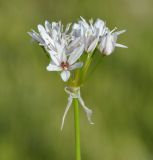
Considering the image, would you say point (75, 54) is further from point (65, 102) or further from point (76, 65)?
point (65, 102)

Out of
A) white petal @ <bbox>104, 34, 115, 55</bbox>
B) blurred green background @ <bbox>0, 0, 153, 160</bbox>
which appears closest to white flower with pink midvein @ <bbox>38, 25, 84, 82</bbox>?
white petal @ <bbox>104, 34, 115, 55</bbox>

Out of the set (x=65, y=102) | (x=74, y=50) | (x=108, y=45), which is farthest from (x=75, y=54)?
(x=65, y=102)

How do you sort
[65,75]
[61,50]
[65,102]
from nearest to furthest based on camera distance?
[65,75] → [61,50] → [65,102]

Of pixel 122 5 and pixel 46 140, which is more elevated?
pixel 122 5

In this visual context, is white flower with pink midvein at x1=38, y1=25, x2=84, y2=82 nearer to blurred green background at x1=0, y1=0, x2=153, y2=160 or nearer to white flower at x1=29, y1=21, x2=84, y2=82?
white flower at x1=29, y1=21, x2=84, y2=82

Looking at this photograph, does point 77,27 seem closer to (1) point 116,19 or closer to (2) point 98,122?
(2) point 98,122

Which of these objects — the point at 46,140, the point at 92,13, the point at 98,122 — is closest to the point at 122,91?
the point at 98,122

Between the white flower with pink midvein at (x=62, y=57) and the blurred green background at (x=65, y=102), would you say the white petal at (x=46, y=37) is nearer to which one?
the white flower with pink midvein at (x=62, y=57)
